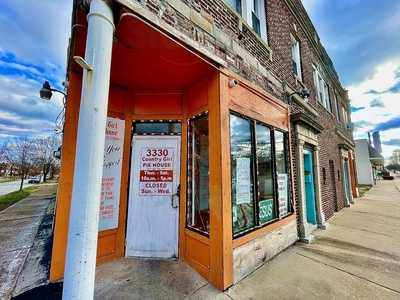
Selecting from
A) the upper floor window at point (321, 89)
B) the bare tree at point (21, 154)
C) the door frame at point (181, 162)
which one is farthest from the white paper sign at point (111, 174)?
the bare tree at point (21, 154)

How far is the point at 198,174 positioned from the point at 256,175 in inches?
47.5

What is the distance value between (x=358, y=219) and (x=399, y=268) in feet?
15.7

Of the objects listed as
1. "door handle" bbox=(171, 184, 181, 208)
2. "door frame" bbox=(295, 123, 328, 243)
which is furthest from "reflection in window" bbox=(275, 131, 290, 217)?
"door handle" bbox=(171, 184, 181, 208)

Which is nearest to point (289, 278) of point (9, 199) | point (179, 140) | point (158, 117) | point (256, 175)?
point (256, 175)

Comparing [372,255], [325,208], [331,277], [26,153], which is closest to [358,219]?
[325,208]

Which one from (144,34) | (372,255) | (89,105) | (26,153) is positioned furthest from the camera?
(26,153)

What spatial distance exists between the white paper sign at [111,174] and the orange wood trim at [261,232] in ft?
7.42

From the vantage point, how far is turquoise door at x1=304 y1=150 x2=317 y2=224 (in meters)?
6.68

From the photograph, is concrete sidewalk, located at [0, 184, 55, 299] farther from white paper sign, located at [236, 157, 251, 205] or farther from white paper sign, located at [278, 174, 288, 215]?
white paper sign, located at [278, 174, 288, 215]

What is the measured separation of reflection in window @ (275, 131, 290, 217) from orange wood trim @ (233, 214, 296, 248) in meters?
0.18

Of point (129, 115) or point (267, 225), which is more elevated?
point (129, 115)

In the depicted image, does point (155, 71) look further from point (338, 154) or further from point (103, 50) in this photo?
point (338, 154)

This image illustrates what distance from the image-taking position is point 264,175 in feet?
14.7

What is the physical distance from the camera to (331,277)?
336cm
